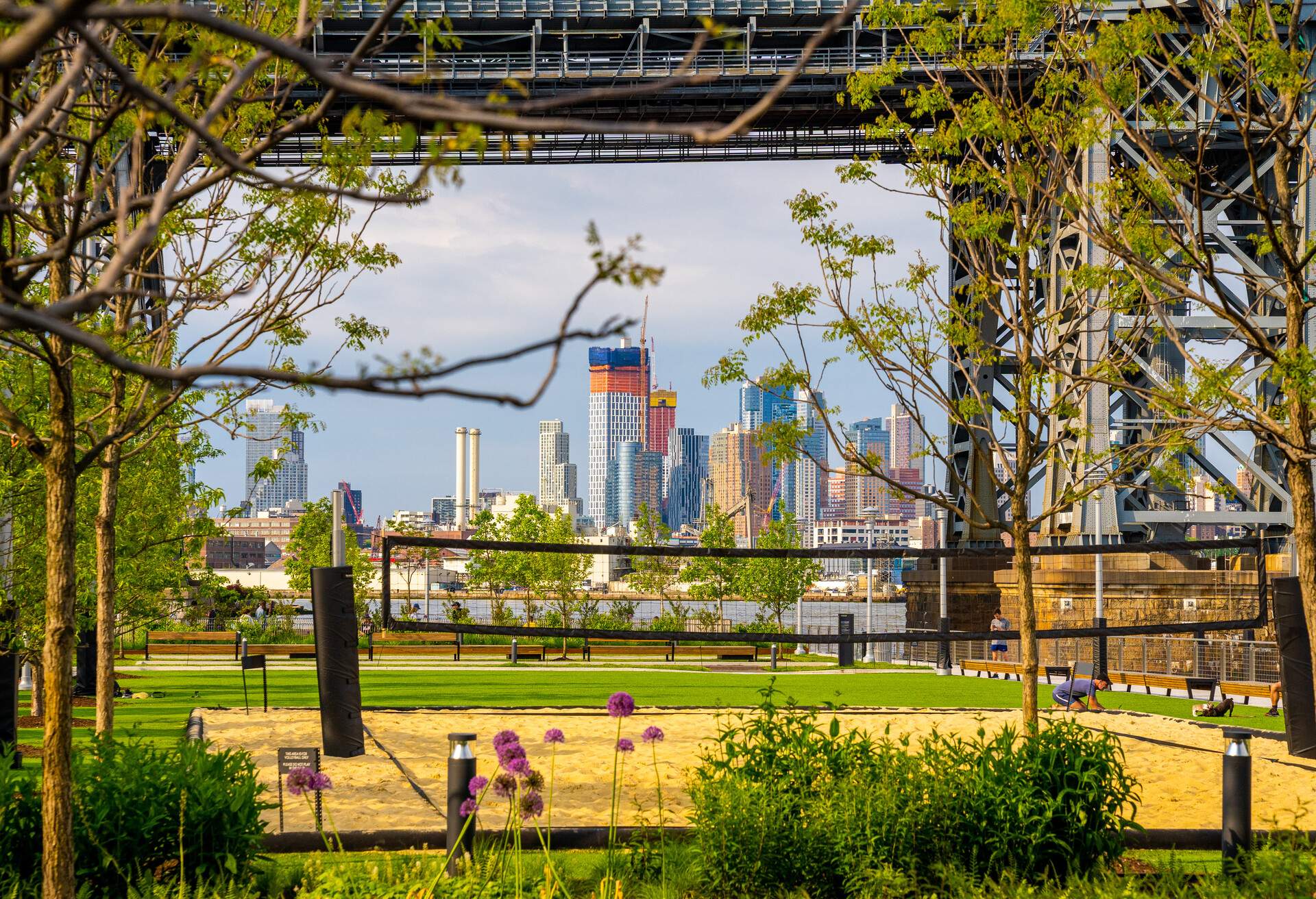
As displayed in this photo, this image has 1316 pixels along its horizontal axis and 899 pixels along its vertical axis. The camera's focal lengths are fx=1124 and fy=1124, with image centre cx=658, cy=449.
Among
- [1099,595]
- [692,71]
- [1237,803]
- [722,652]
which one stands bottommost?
[722,652]

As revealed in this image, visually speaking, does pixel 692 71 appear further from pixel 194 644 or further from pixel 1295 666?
pixel 1295 666

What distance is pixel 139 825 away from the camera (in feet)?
18.7

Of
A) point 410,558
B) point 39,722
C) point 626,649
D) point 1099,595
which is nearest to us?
point 39,722

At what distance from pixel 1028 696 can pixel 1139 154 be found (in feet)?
73.4

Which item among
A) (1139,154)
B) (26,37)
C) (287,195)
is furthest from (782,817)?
(1139,154)

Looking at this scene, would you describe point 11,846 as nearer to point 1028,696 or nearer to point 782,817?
point 782,817

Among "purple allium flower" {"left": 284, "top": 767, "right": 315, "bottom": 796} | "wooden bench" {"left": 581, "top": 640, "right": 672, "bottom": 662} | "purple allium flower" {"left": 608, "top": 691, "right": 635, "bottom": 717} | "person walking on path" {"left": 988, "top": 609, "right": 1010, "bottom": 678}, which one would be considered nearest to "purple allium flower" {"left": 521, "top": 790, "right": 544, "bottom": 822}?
"purple allium flower" {"left": 608, "top": 691, "right": 635, "bottom": 717}

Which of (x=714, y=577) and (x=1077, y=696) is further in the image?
(x=714, y=577)

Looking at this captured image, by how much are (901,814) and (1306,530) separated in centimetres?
391

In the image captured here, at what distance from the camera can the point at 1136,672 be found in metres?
23.7

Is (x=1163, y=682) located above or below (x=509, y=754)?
below

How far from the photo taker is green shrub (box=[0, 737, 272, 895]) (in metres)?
5.68

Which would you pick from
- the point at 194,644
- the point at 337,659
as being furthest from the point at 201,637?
the point at 337,659

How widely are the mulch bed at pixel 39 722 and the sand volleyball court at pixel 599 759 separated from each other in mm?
1659
